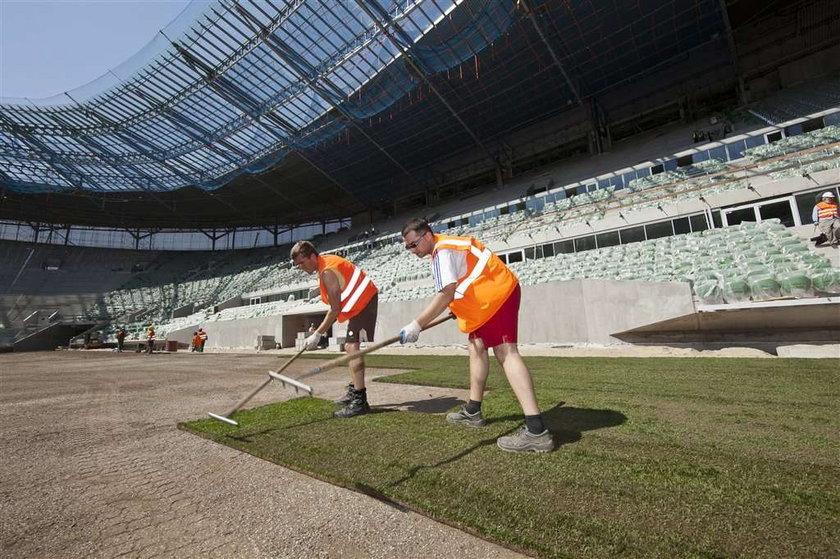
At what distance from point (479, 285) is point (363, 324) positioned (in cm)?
180

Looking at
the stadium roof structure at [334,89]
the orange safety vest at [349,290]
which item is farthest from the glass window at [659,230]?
the orange safety vest at [349,290]

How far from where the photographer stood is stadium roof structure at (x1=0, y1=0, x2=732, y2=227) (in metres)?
23.5

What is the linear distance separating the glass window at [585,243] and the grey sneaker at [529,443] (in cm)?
1783

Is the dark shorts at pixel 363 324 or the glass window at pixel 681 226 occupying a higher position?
the glass window at pixel 681 226

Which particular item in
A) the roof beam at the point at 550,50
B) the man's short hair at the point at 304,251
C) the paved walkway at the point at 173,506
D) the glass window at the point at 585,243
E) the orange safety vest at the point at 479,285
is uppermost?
the roof beam at the point at 550,50

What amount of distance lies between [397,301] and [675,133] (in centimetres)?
2561

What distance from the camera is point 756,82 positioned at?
1067 inches

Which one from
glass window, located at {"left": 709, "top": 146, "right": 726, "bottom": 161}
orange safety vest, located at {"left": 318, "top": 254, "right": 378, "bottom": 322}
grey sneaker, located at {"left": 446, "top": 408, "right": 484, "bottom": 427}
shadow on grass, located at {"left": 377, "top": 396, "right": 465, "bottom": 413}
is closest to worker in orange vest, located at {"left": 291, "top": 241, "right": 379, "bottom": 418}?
orange safety vest, located at {"left": 318, "top": 254, "right": 378, "bottom": 322}

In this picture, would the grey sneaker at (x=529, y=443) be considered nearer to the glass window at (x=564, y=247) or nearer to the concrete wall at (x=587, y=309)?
the concrete wall at (x=587, y=309)

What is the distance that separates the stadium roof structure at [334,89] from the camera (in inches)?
925

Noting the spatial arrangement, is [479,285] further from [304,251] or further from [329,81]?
[329,81]

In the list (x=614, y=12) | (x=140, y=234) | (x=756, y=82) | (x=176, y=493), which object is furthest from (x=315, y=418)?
(x=140, y=234)

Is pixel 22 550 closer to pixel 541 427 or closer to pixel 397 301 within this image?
pixel 541 427

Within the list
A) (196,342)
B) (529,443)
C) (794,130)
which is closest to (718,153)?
(794,130)
